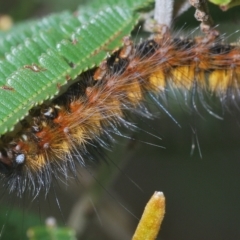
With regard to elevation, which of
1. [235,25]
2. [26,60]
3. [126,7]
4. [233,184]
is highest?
[26,60]

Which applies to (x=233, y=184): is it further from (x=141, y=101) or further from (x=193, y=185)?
(x=141, y=101)

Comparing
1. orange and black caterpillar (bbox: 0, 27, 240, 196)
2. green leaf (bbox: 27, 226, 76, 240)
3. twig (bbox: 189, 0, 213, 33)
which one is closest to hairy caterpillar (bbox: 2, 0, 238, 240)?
orange and black caterpillar (bbox: 0, 27, 240, 196)

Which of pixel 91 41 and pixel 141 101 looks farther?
pixel 141 101

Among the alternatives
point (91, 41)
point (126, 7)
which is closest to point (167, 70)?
point (126, 7)

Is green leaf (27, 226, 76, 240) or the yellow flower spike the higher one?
green leaf (27, 226, 76, 240)

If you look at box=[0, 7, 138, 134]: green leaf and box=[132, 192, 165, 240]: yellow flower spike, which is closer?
box=[132, 192, 165, 240]: yellow flower spike

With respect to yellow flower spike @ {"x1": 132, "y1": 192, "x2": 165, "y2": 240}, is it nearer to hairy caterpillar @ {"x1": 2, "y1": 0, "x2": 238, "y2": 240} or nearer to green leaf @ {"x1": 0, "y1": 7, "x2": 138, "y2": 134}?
green leaf @ {"x1": 0, "y1": 7, "x2": 138, "y2": 134}

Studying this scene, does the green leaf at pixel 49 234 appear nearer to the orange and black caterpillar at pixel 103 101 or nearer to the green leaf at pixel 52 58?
the green leaf at pixel 52 58
